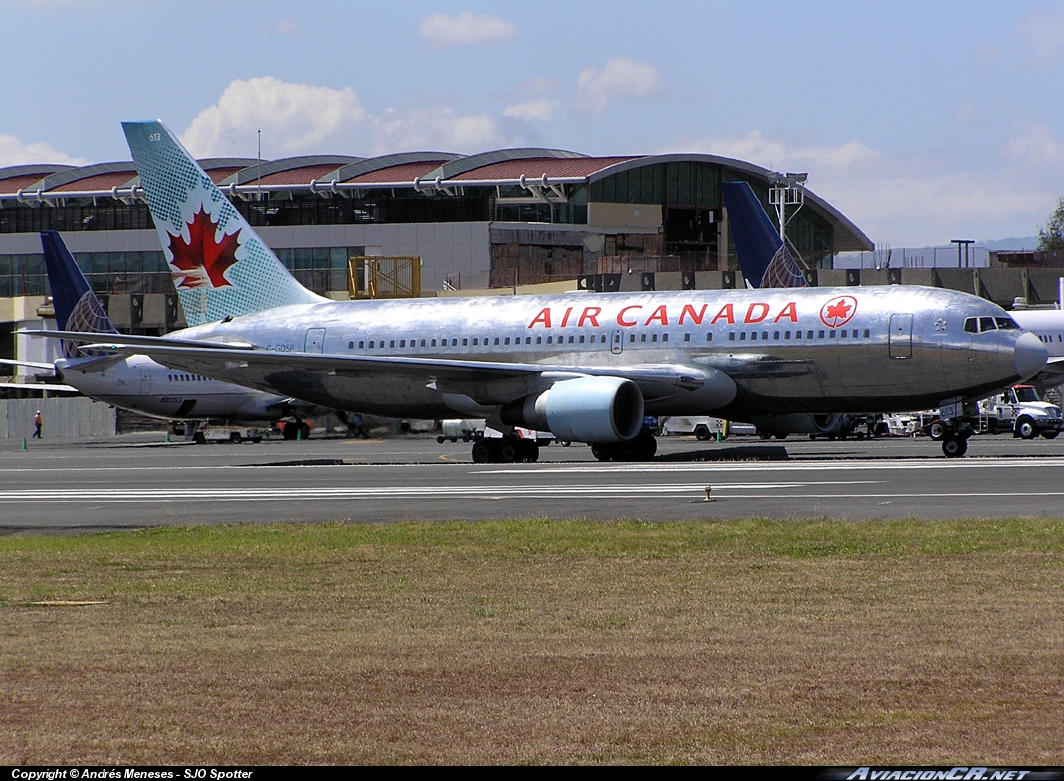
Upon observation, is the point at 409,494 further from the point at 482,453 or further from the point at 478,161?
the point at 478,161

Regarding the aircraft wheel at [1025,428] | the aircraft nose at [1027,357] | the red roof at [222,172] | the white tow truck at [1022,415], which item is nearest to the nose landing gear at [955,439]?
the aircraft nose at [1027,357]

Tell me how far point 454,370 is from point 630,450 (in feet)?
16.6

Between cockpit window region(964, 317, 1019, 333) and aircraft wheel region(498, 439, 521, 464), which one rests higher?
cockpit window region(964, 317, 1019, 333)

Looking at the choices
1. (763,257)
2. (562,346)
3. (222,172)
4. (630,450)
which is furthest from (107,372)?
(222,172)

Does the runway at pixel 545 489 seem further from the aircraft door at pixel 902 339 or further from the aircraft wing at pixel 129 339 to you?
the aircraft wing at pixel 129 339

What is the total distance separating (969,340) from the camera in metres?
31.8

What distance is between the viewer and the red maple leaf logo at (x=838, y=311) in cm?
3297

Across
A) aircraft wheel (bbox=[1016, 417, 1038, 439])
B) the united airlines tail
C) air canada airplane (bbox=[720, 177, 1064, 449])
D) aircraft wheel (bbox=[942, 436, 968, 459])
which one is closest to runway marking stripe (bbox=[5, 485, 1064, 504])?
aircraft wheel (bbox=[942, 436, 968, 459])

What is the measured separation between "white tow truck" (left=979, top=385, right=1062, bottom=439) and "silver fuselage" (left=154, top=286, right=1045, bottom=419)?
21.0 m

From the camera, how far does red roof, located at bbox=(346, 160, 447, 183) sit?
93875mm

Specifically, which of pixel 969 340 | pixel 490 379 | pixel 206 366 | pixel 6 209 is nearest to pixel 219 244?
pixel 206 366

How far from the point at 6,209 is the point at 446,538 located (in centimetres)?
9707

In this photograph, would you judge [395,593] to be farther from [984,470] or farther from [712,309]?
[712,309]

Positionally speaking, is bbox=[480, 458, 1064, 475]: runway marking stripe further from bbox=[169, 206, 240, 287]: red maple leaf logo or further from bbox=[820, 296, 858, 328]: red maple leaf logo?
bbox=[169, 206, 240, 287]: red maple leaf logo
